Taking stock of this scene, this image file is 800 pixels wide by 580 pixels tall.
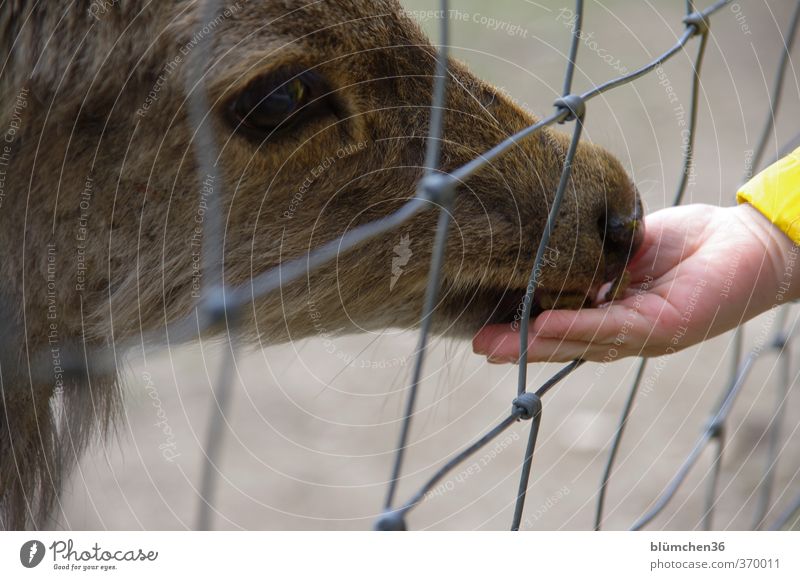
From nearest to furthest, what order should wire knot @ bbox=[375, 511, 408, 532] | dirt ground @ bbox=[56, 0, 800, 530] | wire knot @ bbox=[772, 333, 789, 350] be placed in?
wire knot @ bbox=[375, 511, 408, 532]
wire knot @ bbox=[772, 333, 789, 350]
dirt ground @ bbox=[56, 0, 800, 530]

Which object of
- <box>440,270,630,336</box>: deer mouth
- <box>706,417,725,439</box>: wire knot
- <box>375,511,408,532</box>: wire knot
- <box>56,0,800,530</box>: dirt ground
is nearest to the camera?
<box>375,511,408,532</box>: wire knot

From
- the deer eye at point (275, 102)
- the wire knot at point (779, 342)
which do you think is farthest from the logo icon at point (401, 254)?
the wire knot at point (779, 342)

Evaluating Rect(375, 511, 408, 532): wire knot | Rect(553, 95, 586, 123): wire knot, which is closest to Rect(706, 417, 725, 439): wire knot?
Rect(553, 95, 586, 123): wire knot

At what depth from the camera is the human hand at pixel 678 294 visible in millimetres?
1605

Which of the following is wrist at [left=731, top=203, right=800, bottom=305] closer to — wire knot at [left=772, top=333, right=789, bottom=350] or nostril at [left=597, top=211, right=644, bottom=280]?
nostril at [left=597, top=211, right=644, bottom=280]

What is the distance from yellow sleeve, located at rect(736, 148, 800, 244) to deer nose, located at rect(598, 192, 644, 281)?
26 centimetres

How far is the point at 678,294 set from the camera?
1.67 meters

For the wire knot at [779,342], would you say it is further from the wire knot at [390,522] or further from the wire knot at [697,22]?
the wire knot at [390,522]

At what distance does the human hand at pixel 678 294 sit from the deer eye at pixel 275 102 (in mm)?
525

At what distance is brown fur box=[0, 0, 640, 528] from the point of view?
1482mm

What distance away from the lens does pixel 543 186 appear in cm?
172
